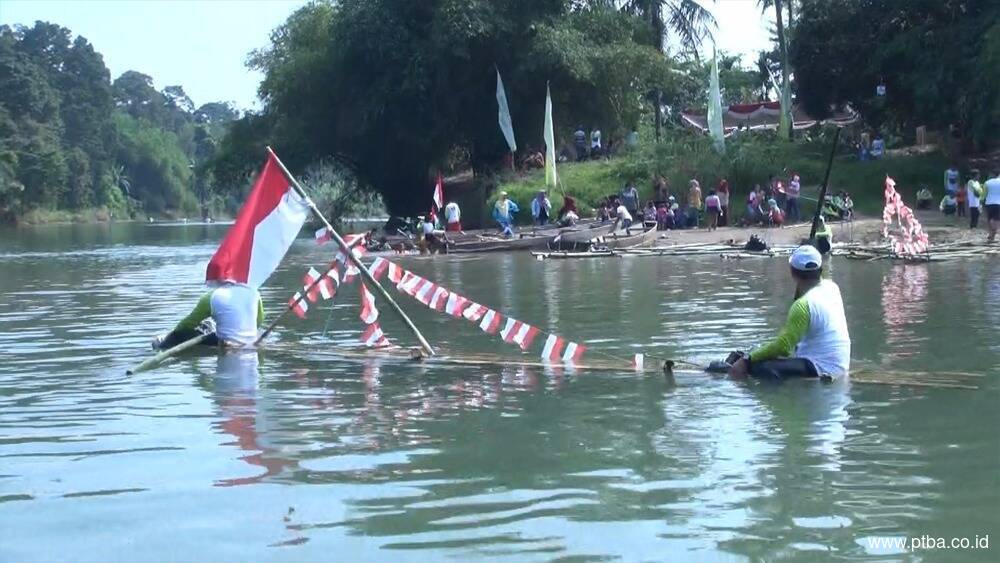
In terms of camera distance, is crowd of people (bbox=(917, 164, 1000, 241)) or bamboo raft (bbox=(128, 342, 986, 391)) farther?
crowd of people (bbox=(917, 164, 1000, 241))

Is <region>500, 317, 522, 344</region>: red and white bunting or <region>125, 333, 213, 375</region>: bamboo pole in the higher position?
<region>500, 317, 522, 344</region>: red and white bunting

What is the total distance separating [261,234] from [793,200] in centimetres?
2610

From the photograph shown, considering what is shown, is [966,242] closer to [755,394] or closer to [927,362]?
[927,362]

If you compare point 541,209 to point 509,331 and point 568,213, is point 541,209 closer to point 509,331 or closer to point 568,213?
point 568,213

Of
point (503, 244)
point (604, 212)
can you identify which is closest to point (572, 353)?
point (503, 244)

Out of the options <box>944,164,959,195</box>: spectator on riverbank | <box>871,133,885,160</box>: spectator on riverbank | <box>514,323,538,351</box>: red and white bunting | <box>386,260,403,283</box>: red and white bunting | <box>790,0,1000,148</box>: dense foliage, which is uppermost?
<box>790,0,1000,148</box>: dense foliage

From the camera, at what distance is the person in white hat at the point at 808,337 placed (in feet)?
35.9

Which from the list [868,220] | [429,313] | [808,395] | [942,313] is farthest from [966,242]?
[808,395]

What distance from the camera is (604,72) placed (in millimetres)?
46625

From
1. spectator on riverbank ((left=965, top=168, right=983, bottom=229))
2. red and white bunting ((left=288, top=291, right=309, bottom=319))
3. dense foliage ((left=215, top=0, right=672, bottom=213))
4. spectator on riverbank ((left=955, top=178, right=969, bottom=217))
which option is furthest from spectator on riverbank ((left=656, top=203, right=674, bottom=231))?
red and white bunting ((left=288, top=291, right=309, bottom=319))

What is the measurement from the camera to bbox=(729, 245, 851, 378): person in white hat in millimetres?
10930

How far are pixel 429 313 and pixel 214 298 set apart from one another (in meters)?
5.34

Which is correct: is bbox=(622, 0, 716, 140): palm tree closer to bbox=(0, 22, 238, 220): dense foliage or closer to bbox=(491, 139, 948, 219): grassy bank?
bbox=(491, 139, 948, 219): grassy bank

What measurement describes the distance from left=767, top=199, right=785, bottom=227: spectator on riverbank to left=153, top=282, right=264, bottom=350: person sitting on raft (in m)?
24.0
